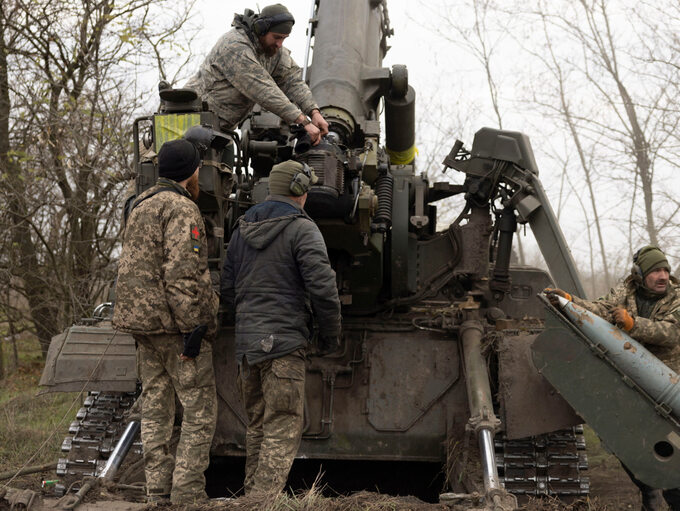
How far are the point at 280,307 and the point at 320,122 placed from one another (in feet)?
4.94

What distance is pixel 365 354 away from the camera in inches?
230

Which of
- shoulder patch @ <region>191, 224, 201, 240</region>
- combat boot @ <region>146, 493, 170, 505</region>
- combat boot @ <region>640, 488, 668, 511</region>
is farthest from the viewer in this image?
combat boot @ <region>640, 488, 668, 511</region>

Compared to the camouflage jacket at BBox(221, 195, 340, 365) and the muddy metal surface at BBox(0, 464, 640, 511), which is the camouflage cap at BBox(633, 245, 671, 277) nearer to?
the muddy metal surface at BBox(0, 464, 640, 511)

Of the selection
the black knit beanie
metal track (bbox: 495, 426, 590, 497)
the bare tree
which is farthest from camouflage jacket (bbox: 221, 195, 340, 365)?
the bare tree

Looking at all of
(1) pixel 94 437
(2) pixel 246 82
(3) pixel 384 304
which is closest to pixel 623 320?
(3) pixel 384 304

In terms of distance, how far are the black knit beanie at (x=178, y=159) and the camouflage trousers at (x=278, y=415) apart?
1.11m

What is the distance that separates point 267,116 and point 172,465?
2.69 m

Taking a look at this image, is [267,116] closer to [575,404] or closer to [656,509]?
[575,404]

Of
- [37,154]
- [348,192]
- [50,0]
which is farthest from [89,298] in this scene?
[348,192]

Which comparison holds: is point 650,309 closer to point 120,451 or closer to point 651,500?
point 651,500

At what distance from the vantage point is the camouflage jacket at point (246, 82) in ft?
17.1

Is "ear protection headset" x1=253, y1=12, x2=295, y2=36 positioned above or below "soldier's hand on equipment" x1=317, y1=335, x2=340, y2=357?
above

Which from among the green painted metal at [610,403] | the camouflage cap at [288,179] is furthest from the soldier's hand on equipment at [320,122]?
the green painted metal at [610,403]

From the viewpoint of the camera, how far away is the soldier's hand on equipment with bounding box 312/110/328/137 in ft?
17.3
